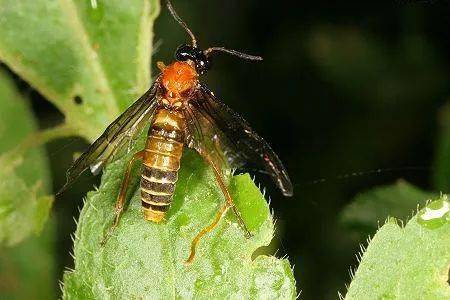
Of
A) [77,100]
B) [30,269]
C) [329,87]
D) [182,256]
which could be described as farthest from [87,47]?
[329,87]

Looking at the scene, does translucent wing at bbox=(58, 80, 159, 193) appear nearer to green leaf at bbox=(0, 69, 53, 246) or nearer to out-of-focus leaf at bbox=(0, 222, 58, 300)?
green leaf at bbox=(0, 69, 53, 246)

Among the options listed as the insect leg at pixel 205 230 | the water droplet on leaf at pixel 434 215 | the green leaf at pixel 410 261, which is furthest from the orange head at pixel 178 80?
the water droplet on leaf at pixel 434 215

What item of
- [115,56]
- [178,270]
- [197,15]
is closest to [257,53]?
[197,15]

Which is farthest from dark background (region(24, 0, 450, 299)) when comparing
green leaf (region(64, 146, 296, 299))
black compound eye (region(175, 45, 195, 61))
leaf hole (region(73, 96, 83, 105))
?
green leaf (region(64, 146, 296, 299))

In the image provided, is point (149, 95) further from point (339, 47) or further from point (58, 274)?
point (339, 47)

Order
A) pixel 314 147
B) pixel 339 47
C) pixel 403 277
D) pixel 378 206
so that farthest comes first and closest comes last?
pixel 339 47, pixel 314 147, pixel 378 206, pixel 403 277

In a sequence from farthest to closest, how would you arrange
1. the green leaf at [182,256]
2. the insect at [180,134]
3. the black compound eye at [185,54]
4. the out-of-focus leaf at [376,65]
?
the out-of-focus leaf at [376,65]
the black compound eye at [185,54]
the insect at [180,134]
the green leaf at [182,256]

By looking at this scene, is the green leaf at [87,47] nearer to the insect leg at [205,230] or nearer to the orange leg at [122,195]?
the orange leg at [122,195]
